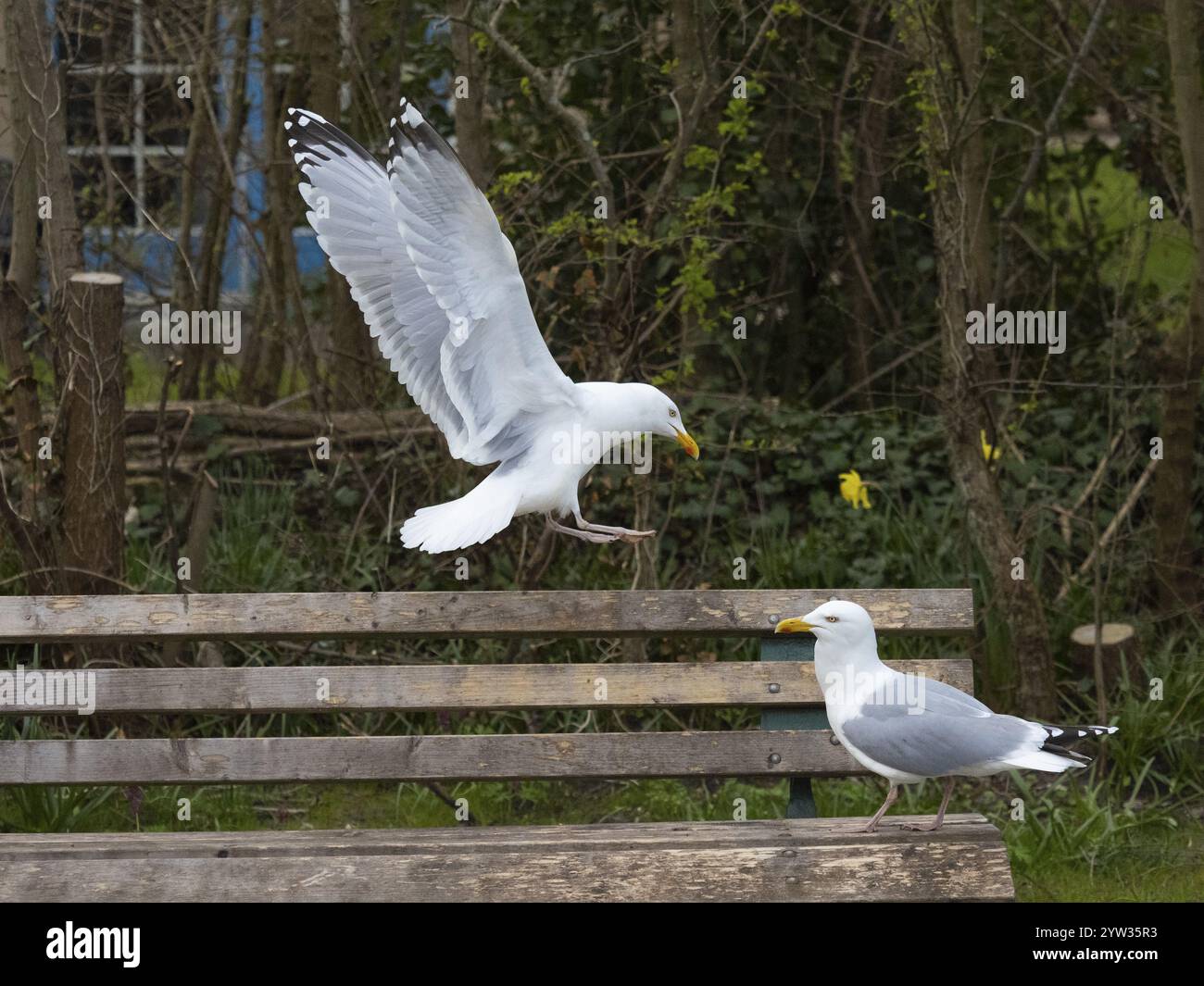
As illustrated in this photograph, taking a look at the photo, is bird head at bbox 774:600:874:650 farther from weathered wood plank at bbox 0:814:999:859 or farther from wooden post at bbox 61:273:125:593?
wooden post at bbox 61:273:125:593

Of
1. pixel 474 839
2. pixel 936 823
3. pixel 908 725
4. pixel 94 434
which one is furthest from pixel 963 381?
pixel 94 434

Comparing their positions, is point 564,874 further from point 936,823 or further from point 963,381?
point 963,381

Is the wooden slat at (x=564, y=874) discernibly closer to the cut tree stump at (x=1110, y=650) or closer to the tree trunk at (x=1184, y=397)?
the cut tree stump at (x=1110, y=650)

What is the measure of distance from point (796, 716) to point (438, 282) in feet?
4.64

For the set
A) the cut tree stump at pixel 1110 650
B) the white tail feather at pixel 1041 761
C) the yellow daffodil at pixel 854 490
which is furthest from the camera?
the yellow daffodil at pixel 854 490

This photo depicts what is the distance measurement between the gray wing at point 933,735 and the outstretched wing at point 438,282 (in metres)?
1.12

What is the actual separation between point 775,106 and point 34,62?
3.05 m

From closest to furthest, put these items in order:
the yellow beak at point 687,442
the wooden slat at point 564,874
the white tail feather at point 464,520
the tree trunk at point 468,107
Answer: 1. the wooden slat at point 564,874
2. the white tail feather at point 464,520
3. the yellow beak at point 687,442
4. the tree trunk at point 468,107

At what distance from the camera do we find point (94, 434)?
5.01 metres

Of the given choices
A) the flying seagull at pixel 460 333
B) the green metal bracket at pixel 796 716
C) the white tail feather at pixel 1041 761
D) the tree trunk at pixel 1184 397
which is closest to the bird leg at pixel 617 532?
the flying seagull at pixel 460 333

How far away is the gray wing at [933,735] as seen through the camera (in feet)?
10.8

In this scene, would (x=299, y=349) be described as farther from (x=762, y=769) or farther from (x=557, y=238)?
(x=762, y=769)

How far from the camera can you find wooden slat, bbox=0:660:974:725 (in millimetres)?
3883

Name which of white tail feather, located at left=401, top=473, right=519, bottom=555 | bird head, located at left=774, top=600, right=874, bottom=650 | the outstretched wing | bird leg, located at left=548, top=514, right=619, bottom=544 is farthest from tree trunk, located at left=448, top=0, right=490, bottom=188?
bird head, located at left=774, top=600, right=874, bottom=650
